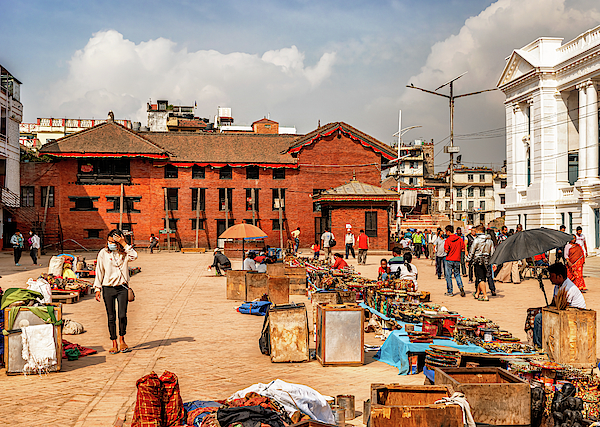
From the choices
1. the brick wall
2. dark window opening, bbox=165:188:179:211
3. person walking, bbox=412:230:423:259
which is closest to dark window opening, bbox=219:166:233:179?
the brick wall

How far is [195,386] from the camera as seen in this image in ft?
24.9

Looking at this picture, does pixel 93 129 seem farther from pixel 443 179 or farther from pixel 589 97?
pixel 443 179

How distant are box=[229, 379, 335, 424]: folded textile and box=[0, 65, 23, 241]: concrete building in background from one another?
126 feet

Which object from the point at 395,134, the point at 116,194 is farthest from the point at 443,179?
the point at 116,194

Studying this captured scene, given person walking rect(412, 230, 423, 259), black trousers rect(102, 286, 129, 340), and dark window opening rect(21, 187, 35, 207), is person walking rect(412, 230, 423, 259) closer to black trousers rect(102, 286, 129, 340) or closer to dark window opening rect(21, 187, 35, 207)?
black trousers rect(102, 286, 129, 340)

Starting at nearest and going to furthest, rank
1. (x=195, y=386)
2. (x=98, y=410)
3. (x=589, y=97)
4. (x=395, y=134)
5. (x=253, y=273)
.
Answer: (x=98, y=410)
(x=195, y=386)
(x=253, y=273)
(x=589, y=97)
(x=395, y=134)

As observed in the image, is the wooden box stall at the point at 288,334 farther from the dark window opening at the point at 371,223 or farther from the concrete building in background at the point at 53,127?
the concrete building in background at the point at 53,127

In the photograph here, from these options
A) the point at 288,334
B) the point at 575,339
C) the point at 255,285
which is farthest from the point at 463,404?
the point at 255,285

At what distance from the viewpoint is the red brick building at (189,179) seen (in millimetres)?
43969

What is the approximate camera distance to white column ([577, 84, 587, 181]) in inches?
1283

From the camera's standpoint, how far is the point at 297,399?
5.87 meters

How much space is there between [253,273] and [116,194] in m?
32.0

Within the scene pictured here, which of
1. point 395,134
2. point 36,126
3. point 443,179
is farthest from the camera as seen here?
point 443,179

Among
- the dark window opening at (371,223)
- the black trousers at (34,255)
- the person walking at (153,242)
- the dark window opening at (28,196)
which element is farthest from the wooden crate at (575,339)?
the dark window opening at (28,196)
